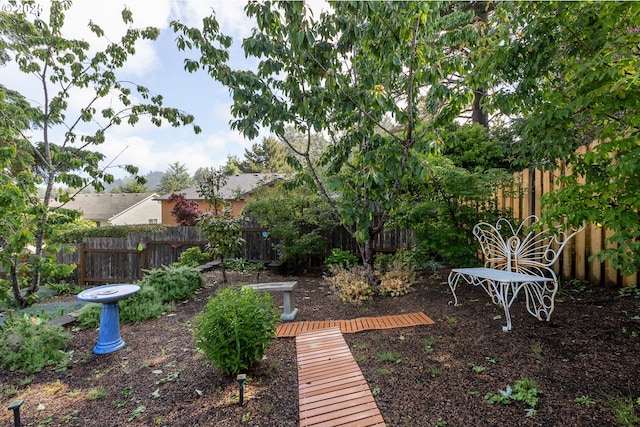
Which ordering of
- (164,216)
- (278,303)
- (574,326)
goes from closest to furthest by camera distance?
1. (574,326)
2. (278,303)
3. (164,216)

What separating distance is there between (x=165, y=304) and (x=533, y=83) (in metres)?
5.04

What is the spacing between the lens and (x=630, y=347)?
7.64 feet

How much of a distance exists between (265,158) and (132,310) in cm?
2596

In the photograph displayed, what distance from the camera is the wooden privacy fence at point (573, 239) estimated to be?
3.50 meters

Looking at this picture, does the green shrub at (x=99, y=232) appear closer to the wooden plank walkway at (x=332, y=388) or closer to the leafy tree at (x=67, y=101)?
the leafy tree at (x=67, y=101)

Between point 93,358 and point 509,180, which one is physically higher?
point 509,180

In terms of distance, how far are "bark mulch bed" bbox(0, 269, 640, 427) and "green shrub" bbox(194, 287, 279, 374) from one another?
7.0 inches

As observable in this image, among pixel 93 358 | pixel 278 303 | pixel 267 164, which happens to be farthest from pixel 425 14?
pixel 267 164

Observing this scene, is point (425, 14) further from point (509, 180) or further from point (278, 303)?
point (278, 303)

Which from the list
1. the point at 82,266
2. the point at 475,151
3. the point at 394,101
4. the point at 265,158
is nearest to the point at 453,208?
the point at 394,101

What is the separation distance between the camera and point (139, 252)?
816 cm

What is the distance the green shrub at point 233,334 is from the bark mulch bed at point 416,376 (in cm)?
18

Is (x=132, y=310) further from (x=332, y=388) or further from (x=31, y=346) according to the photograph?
(x=332, y=388)

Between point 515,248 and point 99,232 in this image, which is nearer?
point 515,248
